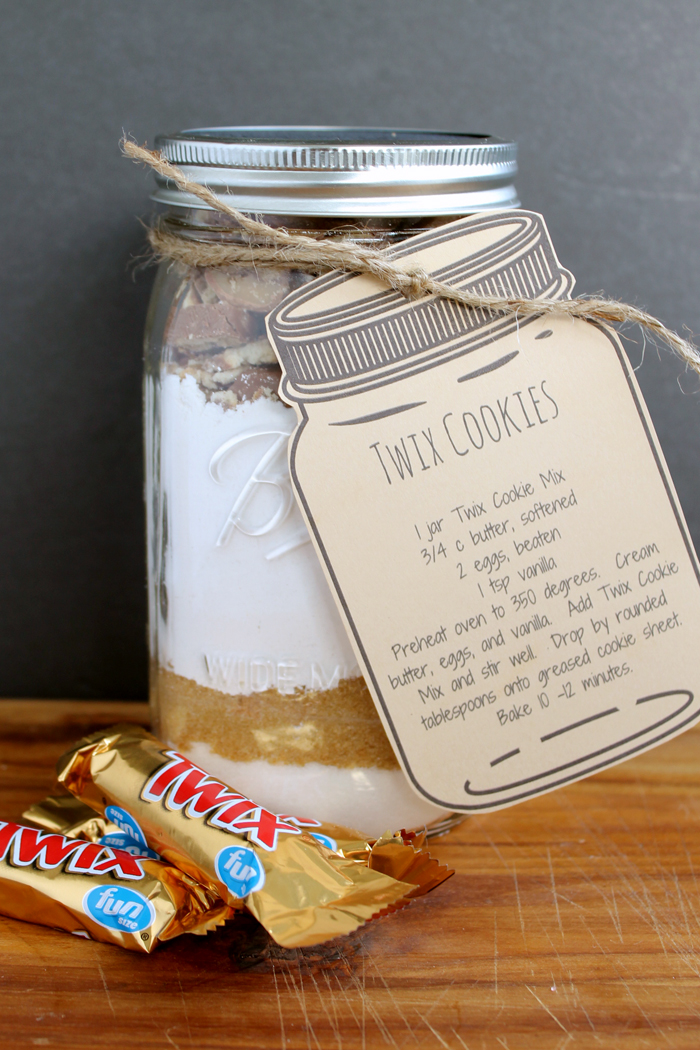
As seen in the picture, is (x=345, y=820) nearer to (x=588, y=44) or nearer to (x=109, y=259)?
(x=109, y=259)

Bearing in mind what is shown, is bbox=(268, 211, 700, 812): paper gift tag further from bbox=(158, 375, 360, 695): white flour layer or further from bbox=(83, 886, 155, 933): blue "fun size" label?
bbox=(83, 886, 155, 933): blue "fun size" label

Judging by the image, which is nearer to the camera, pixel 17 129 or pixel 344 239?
pixel 344 239

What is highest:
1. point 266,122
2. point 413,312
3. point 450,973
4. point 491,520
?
point 266,122

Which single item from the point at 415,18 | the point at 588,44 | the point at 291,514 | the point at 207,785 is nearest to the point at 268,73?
the point at 415,18

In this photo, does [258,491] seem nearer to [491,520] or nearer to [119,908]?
[491,520]

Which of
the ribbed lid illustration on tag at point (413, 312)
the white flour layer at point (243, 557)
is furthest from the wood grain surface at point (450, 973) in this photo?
the ribbed lid illustration on tag at point (413, 312)

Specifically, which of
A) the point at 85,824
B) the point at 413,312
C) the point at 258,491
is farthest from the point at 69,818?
the point at 413,312
